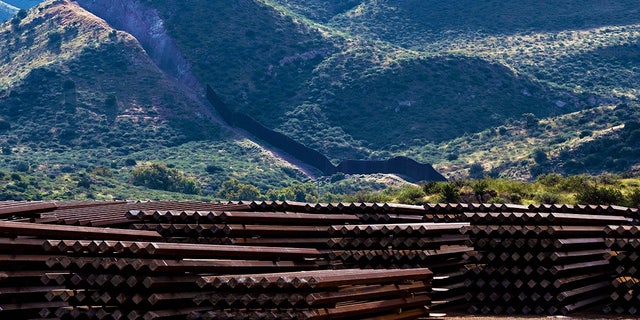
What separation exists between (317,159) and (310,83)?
55.9 feet

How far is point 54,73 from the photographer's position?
407ft

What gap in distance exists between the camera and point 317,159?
118 metres

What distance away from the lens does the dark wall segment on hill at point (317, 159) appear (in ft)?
349

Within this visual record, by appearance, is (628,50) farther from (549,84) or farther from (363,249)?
(363,249)

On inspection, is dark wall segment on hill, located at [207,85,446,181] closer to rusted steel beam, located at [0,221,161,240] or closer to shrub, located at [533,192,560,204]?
shrub, located at [533,192,560,204]

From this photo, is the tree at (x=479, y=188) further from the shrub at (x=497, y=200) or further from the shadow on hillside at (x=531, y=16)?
the shadow on hillside at (x=531, y=16)

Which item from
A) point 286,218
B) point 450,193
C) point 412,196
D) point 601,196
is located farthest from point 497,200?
point 286,218

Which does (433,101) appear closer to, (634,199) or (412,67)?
(412,67)

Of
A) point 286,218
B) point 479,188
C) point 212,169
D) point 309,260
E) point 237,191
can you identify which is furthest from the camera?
point 212,169

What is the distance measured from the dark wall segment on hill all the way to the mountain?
30.8 inches

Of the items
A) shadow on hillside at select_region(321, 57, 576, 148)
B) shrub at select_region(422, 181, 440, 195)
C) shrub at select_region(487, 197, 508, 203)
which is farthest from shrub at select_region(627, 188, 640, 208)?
shadow on hillside at select_region(321, 57, 576, 148)

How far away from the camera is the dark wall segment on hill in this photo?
10631 cm

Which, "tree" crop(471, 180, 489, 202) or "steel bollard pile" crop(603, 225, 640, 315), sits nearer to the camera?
"steel bollard pile" crop(603, 225, 640, 315)

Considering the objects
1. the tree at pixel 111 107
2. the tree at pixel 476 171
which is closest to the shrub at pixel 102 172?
the tree at pixel 111 107
